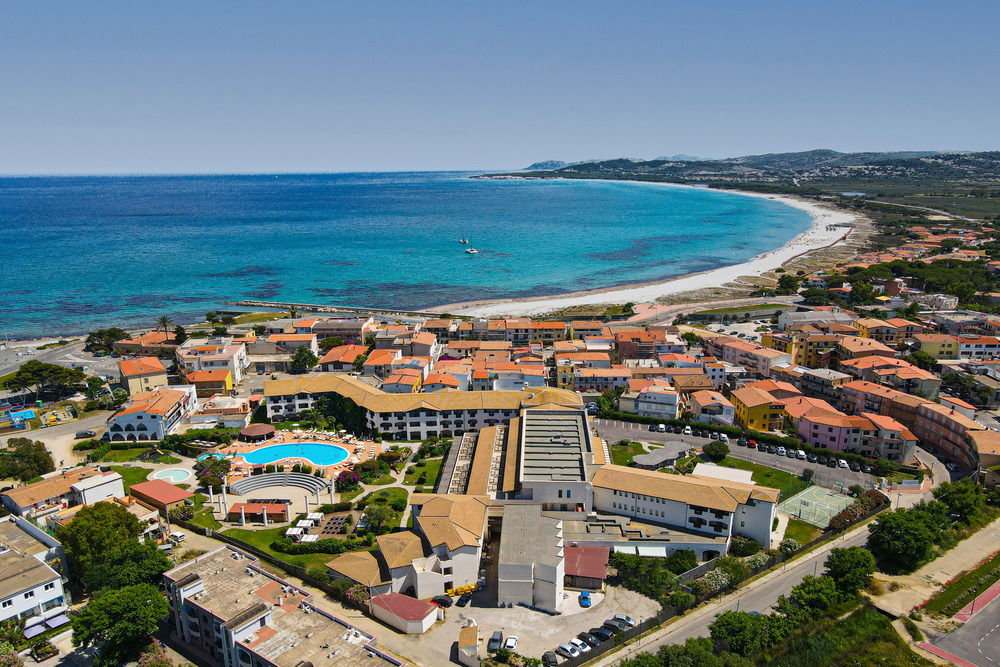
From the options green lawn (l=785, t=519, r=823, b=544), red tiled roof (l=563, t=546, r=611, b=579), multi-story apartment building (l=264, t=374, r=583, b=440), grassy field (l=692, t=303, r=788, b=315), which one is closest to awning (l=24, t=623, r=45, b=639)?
red tiled roof (l=563, t=546, r=611, b=579)

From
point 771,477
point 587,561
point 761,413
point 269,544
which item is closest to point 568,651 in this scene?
point 587,561

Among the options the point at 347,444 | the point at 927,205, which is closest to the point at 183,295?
the point at 347,444

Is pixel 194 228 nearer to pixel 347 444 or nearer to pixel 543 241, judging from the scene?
pixel 543 241

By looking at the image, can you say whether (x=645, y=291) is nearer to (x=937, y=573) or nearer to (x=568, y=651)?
(x=937, y=573)

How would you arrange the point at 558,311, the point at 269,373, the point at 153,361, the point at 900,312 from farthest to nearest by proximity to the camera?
the point at 558,311 → the point at 900,312 → the point at 269,373 → the point at 153,361

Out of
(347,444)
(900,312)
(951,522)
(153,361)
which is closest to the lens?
(951,522)

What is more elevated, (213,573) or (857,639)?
(213,573)

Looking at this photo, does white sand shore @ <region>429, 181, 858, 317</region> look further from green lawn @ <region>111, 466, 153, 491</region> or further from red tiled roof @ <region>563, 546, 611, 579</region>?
red tiled roof @ <region>563, 546, 611, 579</region>
